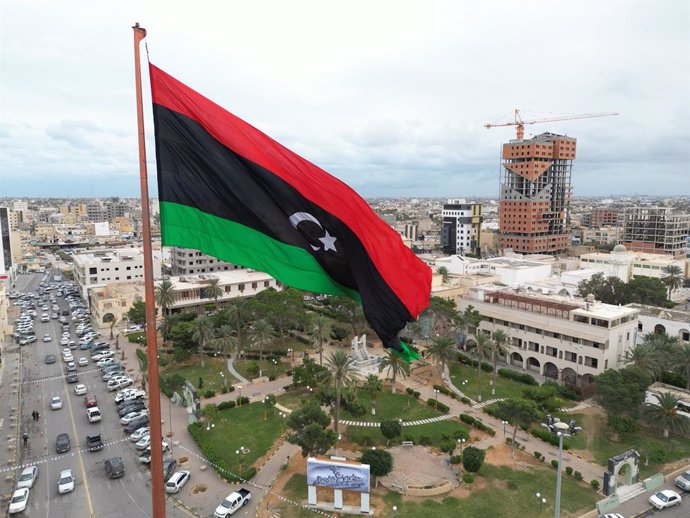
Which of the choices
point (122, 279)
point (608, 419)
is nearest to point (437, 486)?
point (608, 419)

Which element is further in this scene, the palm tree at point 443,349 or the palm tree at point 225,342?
the palm tree at point 225,342

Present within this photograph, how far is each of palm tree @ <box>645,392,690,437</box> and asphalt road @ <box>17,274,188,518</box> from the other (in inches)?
1265

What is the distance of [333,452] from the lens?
33312 mm

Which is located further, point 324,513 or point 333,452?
point 333,452

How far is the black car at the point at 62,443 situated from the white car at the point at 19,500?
17.3 ft

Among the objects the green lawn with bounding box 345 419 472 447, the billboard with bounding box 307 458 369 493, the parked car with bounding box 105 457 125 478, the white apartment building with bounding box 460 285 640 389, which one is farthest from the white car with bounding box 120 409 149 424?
the white apartment building with bounding box 460 285 640 389

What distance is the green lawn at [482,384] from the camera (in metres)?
43.9

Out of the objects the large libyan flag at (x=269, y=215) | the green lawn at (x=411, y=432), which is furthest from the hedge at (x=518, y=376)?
the large libyan flag at (x=269, y=215)

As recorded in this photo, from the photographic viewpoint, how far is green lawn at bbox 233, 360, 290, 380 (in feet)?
159

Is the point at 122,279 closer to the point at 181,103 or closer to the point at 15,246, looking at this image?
the point at 15,246

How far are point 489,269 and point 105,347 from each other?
56042 millimetres

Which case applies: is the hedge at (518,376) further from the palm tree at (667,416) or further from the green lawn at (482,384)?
the palm tree at (667,416)

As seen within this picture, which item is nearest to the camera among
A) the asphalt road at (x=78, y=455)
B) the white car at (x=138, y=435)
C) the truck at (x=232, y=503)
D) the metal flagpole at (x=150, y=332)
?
the metal flagpole at (x=150, y=332)

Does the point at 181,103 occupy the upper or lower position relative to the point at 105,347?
upper
